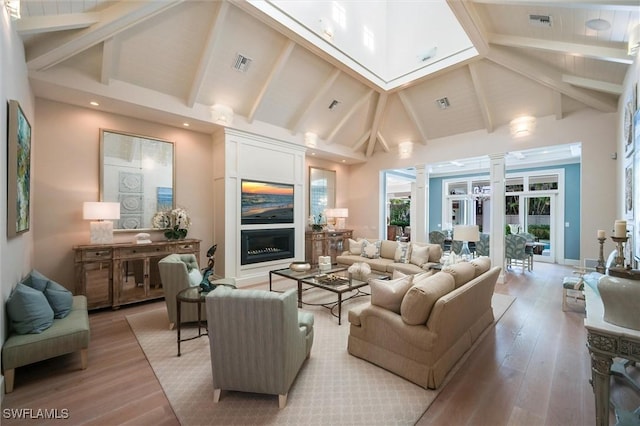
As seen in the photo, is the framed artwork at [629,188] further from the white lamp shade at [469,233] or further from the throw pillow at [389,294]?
the throw pillow at [389,294]

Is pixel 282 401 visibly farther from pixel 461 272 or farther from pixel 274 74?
pixel 274 74

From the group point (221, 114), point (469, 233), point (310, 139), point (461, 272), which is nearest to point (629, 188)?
point (469, 233)

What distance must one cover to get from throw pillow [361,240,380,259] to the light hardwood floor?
2772mm

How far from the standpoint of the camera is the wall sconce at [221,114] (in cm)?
486

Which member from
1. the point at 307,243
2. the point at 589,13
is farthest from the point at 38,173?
the point at 589,13

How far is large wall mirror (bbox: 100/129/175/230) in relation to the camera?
4332mm

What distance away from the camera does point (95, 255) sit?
3838 millimetres

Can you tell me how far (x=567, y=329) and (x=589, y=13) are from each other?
360cm

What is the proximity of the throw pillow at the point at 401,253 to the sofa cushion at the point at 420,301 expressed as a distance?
3.17 meters

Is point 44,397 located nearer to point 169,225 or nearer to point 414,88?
point 169,225


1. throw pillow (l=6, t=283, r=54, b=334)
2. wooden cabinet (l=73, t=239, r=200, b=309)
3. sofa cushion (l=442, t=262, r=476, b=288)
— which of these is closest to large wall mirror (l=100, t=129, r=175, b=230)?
wooden cabinet (l=73, t=239, r=200, b=309)

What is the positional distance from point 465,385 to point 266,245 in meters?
4.36

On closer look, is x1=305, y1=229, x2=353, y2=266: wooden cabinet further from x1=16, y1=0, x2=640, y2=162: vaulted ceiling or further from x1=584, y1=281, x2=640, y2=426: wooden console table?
x1=584, y1=281, x2=640, y2=426: wooden console table

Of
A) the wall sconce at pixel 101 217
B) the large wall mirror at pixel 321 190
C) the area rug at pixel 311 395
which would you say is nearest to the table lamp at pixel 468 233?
the area rug at pixel 311 395
